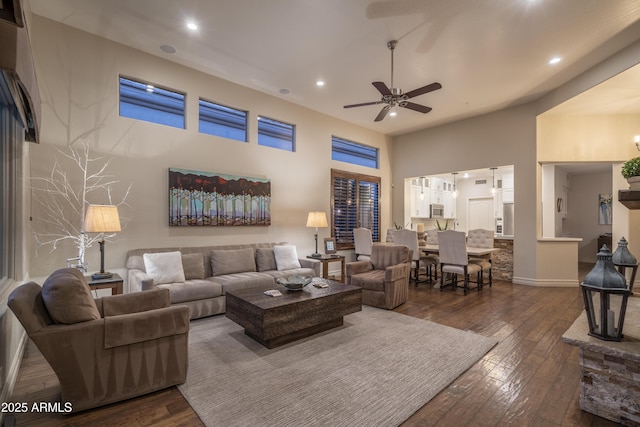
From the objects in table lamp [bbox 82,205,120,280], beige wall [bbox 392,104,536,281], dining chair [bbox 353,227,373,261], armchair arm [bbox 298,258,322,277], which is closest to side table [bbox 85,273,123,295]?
table lamp [bbox 82,205,120,280]

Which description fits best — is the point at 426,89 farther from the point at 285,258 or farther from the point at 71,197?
the point at 71,197

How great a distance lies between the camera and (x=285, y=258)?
16.4ft

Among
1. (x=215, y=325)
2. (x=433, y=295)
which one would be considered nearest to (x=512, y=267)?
(x=433, y=295)

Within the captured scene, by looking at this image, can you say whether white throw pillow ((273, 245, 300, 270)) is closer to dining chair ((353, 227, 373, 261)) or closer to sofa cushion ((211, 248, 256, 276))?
sofa cushion ((211, 248, 256, 276))

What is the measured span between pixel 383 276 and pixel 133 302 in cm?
319

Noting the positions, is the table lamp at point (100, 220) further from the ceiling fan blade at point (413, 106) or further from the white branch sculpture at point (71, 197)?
the ceiling fan blade at point (413, 106)

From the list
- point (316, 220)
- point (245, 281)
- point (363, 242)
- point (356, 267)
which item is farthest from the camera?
point (363, 242)

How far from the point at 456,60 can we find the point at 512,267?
4398mm

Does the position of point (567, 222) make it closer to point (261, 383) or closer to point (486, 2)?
point (486, 2)

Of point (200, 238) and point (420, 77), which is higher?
point (420, 77)

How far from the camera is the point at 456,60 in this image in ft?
14.2

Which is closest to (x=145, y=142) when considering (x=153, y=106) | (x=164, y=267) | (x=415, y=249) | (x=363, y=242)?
(x=153, y=106)

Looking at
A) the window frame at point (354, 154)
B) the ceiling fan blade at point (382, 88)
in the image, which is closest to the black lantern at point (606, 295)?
the ceiling fan blade at point (382, 88)

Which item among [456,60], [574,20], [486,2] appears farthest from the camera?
[456,60]
